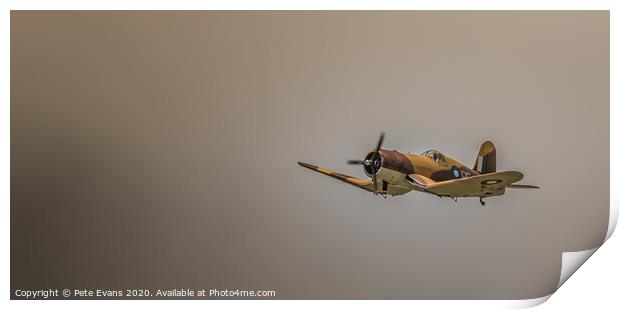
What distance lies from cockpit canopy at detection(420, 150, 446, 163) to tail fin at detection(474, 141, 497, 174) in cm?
24

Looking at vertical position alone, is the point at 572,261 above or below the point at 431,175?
below

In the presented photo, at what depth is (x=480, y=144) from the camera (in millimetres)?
4023

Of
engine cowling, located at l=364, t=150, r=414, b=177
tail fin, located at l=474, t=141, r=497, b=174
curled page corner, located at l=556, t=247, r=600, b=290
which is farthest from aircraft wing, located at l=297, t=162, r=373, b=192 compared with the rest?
curled page corner, located at l=556, t=247, r=600, b=290

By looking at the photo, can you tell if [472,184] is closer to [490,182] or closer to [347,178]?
[490,182]

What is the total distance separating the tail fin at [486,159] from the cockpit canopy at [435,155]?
24 cm

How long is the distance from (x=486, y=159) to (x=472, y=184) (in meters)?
0.23

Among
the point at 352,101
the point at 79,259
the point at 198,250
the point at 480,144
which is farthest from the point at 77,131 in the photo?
the point at 480,144

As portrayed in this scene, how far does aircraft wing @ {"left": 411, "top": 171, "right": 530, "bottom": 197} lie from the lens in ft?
12.5

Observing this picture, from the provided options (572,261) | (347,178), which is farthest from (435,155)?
(572,261)

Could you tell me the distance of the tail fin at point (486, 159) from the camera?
395 cm

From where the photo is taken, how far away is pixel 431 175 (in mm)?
3877

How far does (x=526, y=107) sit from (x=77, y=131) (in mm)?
3101

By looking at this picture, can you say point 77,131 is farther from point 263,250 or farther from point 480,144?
point 480,144

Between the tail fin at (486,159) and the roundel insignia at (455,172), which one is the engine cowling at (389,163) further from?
the tail fin at (486,159)
